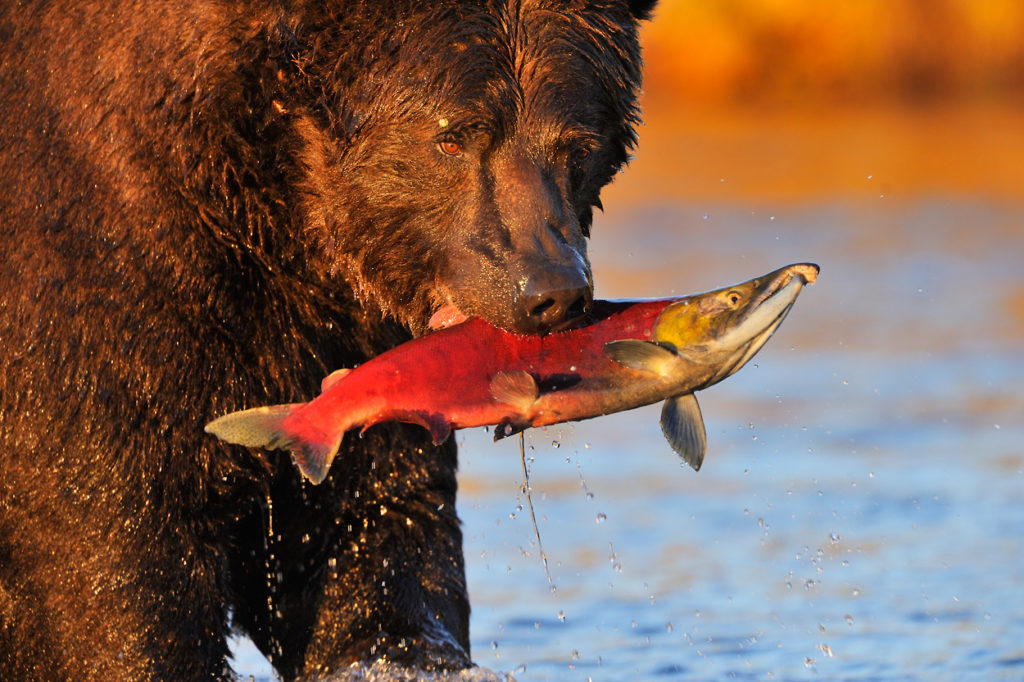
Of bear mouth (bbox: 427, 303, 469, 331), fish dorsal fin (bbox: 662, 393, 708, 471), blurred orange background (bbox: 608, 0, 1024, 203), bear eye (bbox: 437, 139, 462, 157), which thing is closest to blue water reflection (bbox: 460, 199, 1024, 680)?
bear mouth (bbox: 427, 303, 469, 331)

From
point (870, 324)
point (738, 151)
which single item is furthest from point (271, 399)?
point (738, 151)

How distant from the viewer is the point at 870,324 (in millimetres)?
11633

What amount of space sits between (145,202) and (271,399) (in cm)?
59

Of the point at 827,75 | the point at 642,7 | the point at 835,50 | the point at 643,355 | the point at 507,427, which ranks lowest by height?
the point at 827,75

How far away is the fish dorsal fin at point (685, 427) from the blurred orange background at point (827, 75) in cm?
1692

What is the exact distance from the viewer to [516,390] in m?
4.18

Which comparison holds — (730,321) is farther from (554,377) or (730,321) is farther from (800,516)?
(800,516)

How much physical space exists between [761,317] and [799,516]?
3.74m

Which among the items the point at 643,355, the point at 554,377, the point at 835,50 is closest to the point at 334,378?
the point at 554,377

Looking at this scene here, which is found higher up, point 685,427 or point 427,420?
point 685,427

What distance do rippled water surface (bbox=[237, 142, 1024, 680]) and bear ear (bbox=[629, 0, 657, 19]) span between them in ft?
3.88

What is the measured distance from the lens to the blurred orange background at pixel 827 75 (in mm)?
22594

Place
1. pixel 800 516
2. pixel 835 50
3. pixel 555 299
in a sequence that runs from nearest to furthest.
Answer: pixel 555 299 < pixel 800 516 < pixel 835 50

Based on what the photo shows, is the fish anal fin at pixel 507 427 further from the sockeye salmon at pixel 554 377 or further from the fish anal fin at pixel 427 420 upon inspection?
the fish anal fin at pixel 427 420
